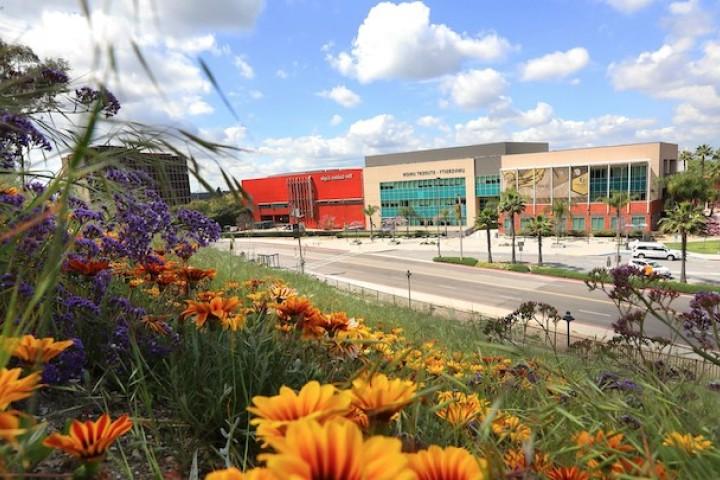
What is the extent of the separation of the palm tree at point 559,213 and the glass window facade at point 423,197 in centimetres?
1419

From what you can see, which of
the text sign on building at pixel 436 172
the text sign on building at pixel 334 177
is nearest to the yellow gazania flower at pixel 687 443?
the text sign on building at pixel 436 172

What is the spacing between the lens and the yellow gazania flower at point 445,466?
736mm

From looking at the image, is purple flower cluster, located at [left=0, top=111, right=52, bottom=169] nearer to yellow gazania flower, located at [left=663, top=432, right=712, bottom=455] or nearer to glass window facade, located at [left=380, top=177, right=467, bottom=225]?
yellow gazania flower, located at [left=663, top=432, right=712, bottom=455]

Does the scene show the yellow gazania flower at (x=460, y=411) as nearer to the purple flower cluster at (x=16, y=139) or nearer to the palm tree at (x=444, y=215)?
the purple flower cluster at (x=16, y=139)

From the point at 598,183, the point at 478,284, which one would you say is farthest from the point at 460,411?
the point at 598,183

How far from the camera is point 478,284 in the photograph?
104ft

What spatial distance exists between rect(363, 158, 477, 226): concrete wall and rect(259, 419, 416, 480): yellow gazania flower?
219 ft

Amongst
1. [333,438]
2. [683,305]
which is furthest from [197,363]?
[683,305]

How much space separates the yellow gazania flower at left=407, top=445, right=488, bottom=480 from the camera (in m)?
0.74

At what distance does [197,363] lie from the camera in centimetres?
185

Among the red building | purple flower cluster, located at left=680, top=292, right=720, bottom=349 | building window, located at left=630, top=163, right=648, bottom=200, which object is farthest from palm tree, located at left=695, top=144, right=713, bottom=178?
purple flower cluster, located at left=680, top=292, right=720, bottom=349

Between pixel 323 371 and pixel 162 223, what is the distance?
5.18 ft

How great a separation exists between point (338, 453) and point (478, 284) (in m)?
32.0

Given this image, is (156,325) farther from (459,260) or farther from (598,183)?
(598,183)
